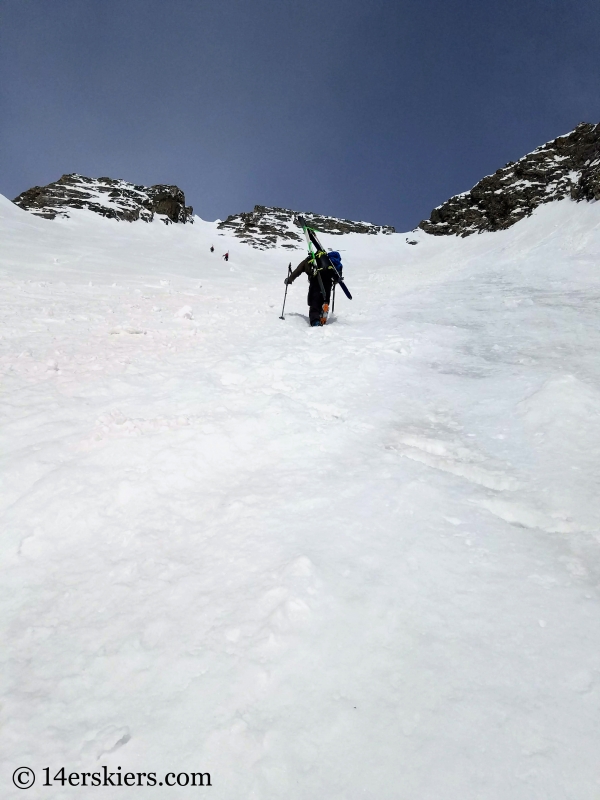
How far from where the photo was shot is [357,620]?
1.98m

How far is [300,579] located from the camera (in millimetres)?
2162

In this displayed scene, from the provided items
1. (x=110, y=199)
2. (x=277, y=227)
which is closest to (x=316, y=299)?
(x=110, y=199)

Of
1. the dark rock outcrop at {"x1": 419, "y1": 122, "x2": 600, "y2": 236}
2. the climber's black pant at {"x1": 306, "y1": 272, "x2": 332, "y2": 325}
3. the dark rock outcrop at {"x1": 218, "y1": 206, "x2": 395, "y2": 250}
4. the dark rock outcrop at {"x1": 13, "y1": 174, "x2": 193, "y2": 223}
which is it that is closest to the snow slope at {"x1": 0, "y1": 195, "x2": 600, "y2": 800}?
the climber's black pant at {"x1": 306, "y1": 272, "x2": 332, "y2": 325}

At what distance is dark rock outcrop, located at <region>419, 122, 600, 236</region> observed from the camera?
43.5 m

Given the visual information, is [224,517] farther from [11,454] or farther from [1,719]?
[11,454]

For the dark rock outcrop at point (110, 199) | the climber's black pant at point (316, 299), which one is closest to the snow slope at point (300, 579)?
the climber's black pant at point (316, 299)

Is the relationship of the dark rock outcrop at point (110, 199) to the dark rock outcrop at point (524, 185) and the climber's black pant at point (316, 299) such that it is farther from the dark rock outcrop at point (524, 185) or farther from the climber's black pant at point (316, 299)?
the climber's black pant at point (316, 299)

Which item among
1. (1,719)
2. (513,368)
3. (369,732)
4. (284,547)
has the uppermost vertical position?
(513,368)

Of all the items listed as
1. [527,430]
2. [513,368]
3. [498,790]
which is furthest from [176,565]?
[513,368]

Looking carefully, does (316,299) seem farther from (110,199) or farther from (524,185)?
(110,199)

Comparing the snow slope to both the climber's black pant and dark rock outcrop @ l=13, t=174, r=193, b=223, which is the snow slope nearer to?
the climber's black pant

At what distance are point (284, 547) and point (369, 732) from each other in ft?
3.30

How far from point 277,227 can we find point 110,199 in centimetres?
2713

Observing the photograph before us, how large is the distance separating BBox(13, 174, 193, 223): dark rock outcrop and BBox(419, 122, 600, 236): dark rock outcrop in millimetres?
39626
